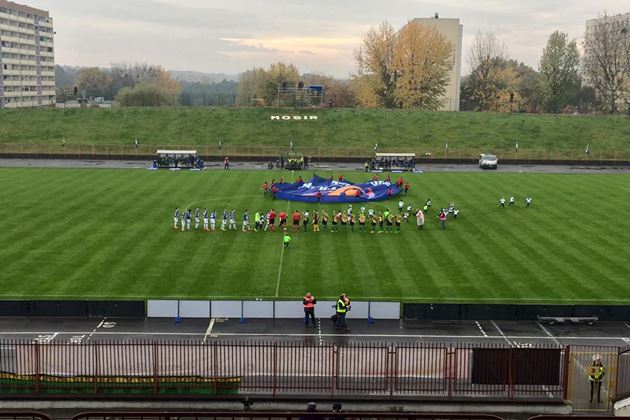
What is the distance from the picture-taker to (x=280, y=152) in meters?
81.8

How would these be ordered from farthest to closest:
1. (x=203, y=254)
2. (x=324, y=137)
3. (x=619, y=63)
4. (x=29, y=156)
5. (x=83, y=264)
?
(x=619, y=63), (x=324, y=137), (x=29, y=156), (x=203, y=254), (x=83, y=264)

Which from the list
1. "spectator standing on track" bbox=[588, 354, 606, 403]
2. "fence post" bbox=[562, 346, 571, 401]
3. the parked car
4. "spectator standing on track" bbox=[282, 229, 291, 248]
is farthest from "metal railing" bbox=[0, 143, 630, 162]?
"fence post" bbox=[562, 346, 571, 401]

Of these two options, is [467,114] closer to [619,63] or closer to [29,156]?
[619,63]

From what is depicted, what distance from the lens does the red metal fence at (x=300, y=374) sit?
17375mm

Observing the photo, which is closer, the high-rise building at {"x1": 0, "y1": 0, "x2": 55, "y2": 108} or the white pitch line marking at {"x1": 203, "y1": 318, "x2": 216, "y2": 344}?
the white pitch line marking at {"x1": 203, "y1": 318, "x2": 216, "y2": 344}

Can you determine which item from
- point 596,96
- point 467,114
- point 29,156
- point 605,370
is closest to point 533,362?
point 605,370

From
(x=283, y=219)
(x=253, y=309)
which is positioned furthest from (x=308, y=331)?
(x=283, y=219)

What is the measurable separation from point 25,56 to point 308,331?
519 feet

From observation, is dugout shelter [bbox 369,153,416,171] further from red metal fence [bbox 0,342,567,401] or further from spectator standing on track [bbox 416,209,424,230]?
red metal fence [bbox 0,342,567,401]

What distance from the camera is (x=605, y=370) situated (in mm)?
18953

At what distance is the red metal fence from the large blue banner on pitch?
29.9 meters

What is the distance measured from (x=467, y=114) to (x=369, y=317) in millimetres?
81414

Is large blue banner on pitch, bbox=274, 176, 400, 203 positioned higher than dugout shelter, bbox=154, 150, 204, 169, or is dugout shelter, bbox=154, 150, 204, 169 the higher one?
dugout shelter, bbox=154, 150, 204, 169

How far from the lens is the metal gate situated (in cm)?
1787
